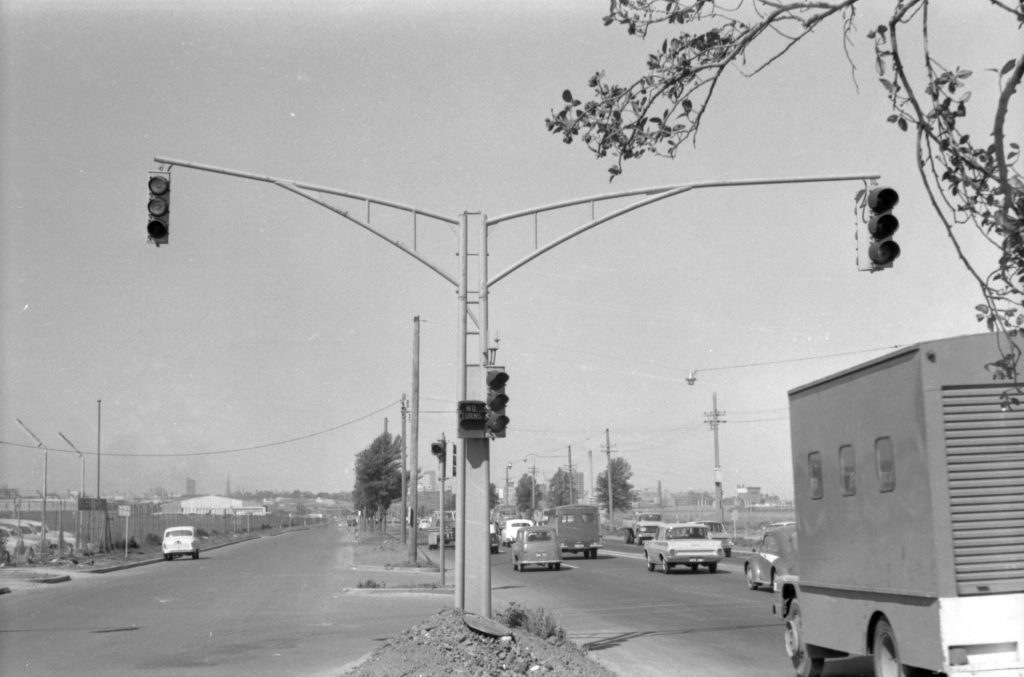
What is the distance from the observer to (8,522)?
2020 inches

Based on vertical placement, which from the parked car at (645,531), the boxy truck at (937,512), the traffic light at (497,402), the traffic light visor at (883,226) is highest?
the traffic light visor at (883,226)

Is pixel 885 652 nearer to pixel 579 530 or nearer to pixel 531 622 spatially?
pixel 531 622

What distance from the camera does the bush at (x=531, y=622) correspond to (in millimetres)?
14398

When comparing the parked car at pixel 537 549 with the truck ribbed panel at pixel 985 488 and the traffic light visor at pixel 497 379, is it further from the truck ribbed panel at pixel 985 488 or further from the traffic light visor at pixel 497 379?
the truck ribbed panel at pixel 985 488

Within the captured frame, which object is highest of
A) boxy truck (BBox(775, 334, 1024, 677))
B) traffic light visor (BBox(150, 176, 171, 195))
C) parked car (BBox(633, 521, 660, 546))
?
traffic light visor (BBox(150, 176, 171, 195))

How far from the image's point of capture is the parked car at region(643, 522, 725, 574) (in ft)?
119

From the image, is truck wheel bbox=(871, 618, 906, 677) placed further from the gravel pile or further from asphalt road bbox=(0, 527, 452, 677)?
asphalt road bbox=(0, 527, 452, 677)

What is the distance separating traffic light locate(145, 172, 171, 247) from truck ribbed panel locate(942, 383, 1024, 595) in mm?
10186

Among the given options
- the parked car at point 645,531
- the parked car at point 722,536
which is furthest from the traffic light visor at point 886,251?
the parked car at point 645,531

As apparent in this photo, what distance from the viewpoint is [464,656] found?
41.1ft

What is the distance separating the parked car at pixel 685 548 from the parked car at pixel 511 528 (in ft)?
71.3

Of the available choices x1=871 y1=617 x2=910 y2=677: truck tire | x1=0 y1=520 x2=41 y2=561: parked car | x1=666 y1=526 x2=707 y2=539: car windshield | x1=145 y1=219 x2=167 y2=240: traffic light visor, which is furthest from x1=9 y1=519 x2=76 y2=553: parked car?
x1=871 y1=617 x2=910 y2=677: truck tire

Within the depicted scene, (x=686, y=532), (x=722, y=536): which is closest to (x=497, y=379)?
(x=686, y=532)

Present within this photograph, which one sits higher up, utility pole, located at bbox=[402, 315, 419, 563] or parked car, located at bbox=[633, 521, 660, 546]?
utility pole, located at bbox=[402, 315, 419, 563]
